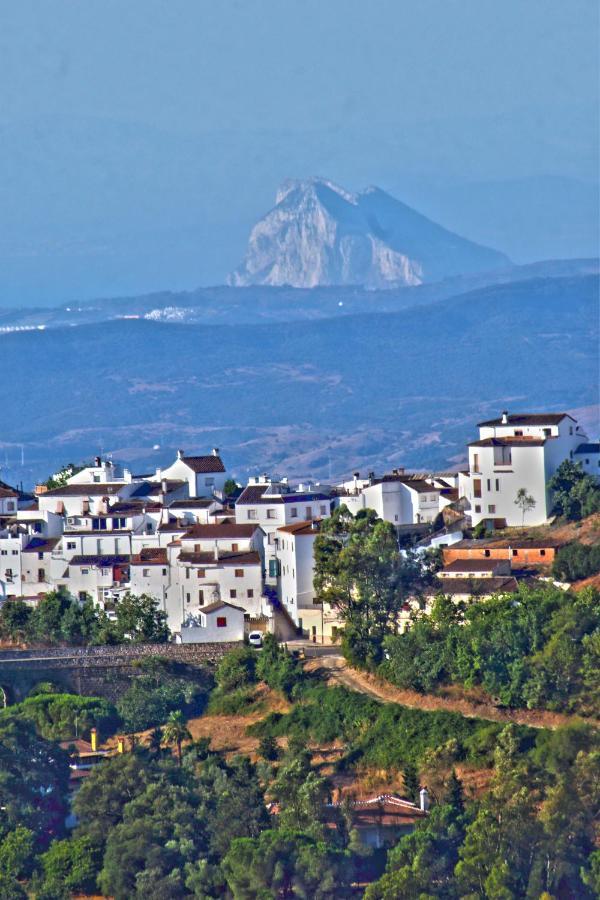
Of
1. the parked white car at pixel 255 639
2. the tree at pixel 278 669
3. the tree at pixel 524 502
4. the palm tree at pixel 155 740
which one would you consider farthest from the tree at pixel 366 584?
the tree at pixel 524 502

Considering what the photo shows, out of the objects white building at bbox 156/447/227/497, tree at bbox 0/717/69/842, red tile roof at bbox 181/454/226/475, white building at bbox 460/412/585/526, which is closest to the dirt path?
tree at bbox 0/717/69/842

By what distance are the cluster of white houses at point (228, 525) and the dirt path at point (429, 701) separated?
2945 mm

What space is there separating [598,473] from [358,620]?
11.3 meters

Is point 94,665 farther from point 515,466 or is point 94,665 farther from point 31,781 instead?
point 515,466

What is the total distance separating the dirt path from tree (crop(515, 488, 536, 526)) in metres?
8.35

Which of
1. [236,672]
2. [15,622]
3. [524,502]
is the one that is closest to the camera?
[236,672]

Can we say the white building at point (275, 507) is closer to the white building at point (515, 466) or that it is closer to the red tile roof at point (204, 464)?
the white building at point (515, 466)

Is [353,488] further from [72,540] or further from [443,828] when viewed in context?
[443,828]

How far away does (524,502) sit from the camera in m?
56.7

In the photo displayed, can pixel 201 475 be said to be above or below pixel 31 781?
above

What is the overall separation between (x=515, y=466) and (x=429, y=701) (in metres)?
12.1

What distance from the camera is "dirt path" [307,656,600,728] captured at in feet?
144

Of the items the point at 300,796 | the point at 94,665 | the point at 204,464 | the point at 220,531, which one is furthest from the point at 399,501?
the point at 300,796

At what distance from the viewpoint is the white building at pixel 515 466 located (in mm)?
56875
